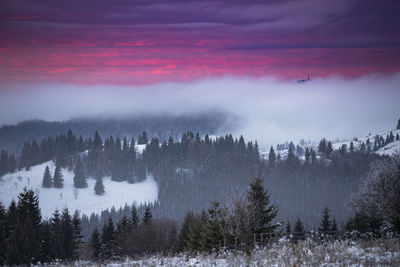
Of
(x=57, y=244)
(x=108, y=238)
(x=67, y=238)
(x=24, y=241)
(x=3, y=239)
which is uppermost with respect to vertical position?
(x=24, y=241)

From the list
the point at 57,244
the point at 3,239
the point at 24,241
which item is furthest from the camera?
the point at 57,244

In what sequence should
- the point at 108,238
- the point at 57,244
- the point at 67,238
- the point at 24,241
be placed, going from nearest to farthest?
1. the point at 24,241
2. the point at 57,244
3. the point at 67,238
4. the point at 108,238

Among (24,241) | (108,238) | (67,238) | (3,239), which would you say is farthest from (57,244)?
(108,238)

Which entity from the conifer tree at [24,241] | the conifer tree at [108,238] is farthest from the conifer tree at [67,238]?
the conifer tree at [108,238]

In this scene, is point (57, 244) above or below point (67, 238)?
below

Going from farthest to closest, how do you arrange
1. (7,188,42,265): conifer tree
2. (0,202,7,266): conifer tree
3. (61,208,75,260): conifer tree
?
1. (61,208,75,260): conifer tree
2. (0,202,7,266): conifer tree
3. (7,188,42,265): conifer tree

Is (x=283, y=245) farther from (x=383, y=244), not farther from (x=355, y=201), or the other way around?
(x=355, y=201)

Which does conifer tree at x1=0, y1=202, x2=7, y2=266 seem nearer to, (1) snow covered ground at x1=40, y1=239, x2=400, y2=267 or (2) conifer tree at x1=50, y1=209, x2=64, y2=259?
(2) conifer tree at x1=50, y1=209, x2=64, y2=259

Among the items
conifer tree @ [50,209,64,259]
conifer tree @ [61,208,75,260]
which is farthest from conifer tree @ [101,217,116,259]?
conifer tree @ [50,209,64,259]

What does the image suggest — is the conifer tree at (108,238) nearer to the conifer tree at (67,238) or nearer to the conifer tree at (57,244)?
the conifer tree at (67,238)

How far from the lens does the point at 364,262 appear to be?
69.4 ft

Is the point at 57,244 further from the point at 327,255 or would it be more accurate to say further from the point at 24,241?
the point at 327,255

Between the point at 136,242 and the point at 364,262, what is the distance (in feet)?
234

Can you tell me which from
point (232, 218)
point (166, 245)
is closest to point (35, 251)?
point (166, 245)
